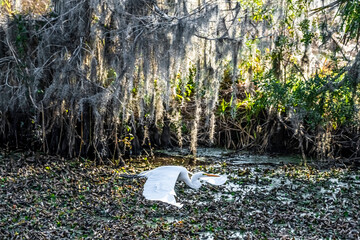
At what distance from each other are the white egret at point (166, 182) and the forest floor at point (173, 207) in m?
0.23

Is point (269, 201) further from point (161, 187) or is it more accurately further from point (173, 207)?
point (161, 187)

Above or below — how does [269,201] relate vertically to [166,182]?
below

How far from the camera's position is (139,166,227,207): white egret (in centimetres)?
498

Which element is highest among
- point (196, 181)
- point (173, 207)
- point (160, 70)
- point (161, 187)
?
point (160, 70)

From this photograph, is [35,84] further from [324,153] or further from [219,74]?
[324,153]

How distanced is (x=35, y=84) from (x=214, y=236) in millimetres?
4257

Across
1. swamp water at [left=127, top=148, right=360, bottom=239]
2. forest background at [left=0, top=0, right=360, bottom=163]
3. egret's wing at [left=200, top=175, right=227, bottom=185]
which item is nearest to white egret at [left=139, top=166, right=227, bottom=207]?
egret's wing at [left=200, top=175, right=227, bottom=185]

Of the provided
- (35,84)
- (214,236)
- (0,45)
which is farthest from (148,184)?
(0,45)

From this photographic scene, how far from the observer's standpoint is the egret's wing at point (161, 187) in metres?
4.95

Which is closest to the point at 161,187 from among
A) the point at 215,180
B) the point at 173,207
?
the point at 173,207

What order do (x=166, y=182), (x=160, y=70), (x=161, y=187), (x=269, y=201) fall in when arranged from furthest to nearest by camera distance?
(x=160, y=70) → (x=269, y=201) → (x=166, y=182) → (x=161, y=187)

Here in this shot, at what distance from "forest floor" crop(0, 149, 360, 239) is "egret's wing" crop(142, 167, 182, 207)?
1.22 feet

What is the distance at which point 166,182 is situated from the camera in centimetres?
541

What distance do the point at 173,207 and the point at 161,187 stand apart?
873mm
